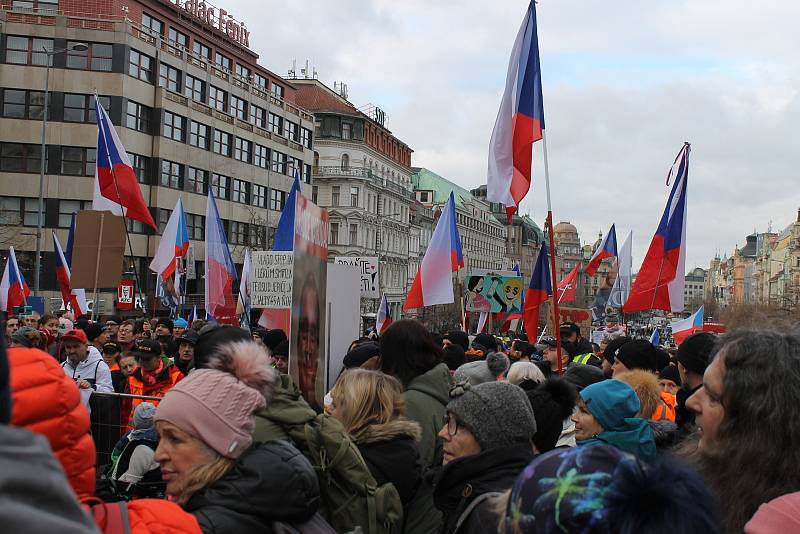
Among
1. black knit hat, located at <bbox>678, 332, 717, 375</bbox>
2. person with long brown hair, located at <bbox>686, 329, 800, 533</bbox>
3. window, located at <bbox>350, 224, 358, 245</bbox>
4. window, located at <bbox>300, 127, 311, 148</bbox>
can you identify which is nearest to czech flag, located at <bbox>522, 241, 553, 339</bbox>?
black knit hat, located at <bbox>678, 332, 717, 375</bbox>

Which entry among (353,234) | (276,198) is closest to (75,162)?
(276,198)

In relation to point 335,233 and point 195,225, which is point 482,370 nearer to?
point 195,225

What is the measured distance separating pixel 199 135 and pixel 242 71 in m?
8.70

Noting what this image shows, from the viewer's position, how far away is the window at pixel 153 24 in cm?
4701

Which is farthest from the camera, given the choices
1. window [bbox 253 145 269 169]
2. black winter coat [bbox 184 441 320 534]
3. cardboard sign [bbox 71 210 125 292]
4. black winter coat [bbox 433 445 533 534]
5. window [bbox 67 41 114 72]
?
window [bbox 253 145 269 169]

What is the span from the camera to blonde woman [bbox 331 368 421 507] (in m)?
4.16

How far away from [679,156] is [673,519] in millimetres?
12348

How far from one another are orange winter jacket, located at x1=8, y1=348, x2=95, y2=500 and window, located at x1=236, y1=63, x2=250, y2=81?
186 feet

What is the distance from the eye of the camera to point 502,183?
10164 millimetres

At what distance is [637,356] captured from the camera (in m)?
6.68

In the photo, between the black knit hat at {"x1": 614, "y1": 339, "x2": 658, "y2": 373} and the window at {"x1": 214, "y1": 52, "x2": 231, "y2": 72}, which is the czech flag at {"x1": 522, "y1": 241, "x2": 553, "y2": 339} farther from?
the window at {"x1": 214, "y1": 52, "x2": 231, "y2": 72}

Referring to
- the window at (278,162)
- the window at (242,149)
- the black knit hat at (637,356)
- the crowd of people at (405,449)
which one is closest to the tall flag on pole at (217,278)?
the crowd of people at (405,449)

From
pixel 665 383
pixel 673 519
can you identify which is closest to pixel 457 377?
pixel 665 383

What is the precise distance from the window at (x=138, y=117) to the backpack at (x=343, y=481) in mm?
43533
